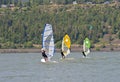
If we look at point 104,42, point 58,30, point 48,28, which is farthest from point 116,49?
point 48,28

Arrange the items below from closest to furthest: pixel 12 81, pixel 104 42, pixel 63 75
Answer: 1. pixel 12 81
2. pixel 63 75
3. pixel 104 42

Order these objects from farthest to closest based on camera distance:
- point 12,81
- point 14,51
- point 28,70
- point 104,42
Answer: point 104,42, point 14,51, point 28,70, point 12,81

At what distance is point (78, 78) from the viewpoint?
50812 mm

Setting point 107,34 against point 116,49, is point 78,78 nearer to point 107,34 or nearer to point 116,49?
point 116,49

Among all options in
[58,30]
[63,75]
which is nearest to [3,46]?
[58,30]

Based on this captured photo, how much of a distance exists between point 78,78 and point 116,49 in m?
121

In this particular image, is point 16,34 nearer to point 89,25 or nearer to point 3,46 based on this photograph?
point 3,46

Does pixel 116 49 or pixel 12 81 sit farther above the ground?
pixel 12 81

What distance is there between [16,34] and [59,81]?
140544 millimetres

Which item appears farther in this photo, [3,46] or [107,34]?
[107,34]

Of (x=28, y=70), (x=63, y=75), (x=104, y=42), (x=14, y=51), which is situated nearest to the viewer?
(x=63, y=75)

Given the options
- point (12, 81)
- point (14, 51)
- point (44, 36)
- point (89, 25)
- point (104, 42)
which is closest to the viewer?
point (12, 81)

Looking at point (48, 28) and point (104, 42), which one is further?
point (104, 42)

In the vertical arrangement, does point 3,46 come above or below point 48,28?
below
